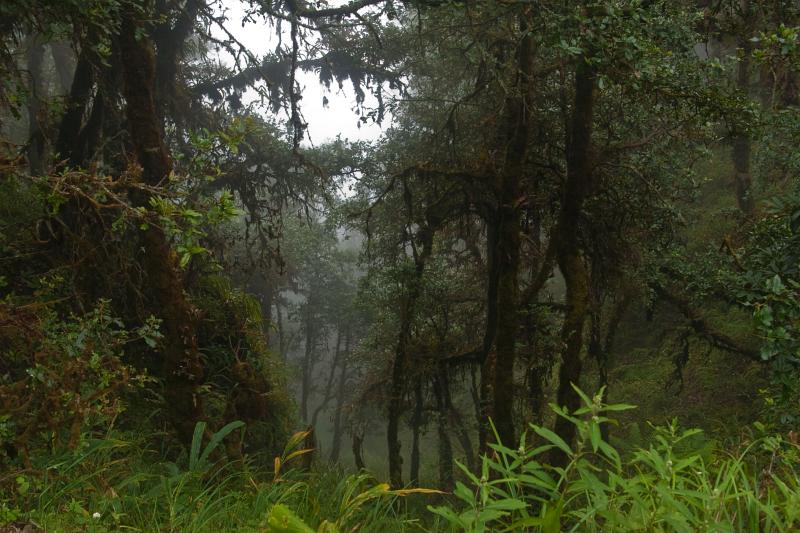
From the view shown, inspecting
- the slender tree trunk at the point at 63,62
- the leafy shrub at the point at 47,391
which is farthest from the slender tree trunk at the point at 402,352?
the slender tree trunk at the point at 63,62

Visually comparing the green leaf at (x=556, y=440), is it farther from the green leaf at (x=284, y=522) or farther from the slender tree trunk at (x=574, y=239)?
the slender tree trunk at (x=574, y=239)

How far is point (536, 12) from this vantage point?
605 centimetres

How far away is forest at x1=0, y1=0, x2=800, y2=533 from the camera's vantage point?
9.86ft

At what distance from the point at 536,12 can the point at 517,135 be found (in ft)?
4.89

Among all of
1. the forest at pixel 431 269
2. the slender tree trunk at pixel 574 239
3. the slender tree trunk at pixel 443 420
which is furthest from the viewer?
the slender tree trunk at pixel 443 420

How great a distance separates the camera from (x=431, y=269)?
469 inches

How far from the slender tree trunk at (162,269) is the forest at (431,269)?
0.03m

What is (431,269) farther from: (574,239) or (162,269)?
(162,269)

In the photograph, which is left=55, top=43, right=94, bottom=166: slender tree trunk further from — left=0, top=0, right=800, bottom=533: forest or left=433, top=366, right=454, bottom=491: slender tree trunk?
left=433, top=366, right=454, bottom=491: slender tree trunk

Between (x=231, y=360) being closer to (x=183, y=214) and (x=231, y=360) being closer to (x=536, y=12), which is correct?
(x=183, y=214)

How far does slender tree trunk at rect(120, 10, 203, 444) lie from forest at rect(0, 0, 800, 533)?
3 cm

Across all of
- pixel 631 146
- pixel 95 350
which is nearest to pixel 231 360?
pixel 95 350

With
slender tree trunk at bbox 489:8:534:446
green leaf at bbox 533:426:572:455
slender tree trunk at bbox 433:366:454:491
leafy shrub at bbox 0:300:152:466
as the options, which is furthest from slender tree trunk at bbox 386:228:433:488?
green leaf at bbox 533:426:572:455

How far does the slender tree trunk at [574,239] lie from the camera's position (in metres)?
6.80
